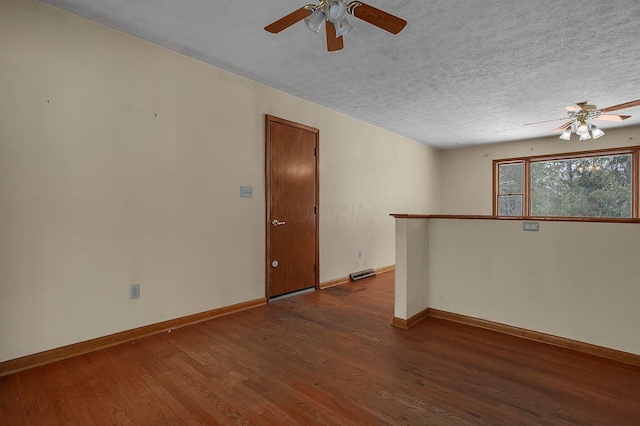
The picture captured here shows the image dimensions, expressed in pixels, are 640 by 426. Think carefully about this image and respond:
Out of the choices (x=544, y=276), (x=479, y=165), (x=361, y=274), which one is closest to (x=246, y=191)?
(x=361, y=274)

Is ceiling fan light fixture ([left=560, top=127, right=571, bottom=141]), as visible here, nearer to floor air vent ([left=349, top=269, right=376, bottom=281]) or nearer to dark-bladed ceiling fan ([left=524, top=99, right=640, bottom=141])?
dark-bladed ceiling fan ([left=524, top=99, right=640, bottom=141])

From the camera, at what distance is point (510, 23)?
2443 millimetres

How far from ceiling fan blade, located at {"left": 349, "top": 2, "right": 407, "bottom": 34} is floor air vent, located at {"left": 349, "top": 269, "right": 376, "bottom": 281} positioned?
3.70 meters

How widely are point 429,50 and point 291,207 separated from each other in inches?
92.3

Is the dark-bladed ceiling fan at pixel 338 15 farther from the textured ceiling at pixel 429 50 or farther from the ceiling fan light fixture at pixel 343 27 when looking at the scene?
the textured ceiling at pixel 429 50

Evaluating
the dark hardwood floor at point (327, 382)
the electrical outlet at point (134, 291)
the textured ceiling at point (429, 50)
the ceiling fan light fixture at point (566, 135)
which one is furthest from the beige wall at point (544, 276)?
the electrical outlet at point (134, 291)

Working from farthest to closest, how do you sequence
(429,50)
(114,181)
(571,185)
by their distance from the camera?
(571,185)
(429,50)
(114,181)

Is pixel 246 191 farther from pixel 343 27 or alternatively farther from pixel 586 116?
pixel 586 116

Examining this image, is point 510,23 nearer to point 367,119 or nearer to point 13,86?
point 367,119

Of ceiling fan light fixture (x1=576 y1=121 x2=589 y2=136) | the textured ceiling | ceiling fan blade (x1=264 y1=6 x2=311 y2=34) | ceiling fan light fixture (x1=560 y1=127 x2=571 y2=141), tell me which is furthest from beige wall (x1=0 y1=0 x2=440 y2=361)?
ceiling fan light fixture (x1=560 y1=127 x2=571 y2=141)

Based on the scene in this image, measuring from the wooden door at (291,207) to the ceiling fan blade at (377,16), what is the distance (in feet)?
6.78

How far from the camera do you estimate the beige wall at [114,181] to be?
2.22 m

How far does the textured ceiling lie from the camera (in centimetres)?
231

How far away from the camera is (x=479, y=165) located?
7.29m
